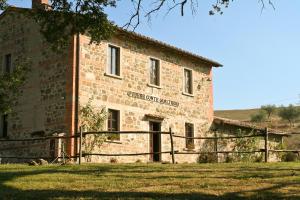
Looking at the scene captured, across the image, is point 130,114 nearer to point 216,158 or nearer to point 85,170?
point 216,158

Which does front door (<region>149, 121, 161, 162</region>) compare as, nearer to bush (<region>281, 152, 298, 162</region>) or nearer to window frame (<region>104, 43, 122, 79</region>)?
window frame (<region>104, 43, 122, 79</region>)

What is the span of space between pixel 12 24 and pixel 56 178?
41.8 ft

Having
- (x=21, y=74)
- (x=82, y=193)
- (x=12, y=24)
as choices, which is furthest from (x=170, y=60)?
(x=82, y=193)

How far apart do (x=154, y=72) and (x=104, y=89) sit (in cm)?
387

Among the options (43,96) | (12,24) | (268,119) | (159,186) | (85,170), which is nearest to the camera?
(159,186)

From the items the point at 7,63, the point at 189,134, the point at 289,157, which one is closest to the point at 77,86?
the point at 7,63

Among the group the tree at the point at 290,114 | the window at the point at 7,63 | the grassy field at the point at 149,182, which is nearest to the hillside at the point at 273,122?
the tree at the point at 290,114

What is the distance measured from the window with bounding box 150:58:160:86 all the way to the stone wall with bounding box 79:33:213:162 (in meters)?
0.23

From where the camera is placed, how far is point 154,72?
25.0 m

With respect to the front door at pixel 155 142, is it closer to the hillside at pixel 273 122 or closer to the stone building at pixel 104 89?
the stone building at pixel 104 89

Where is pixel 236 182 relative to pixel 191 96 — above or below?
below

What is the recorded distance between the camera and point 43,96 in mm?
21719

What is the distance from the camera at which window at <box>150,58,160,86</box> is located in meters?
24.8

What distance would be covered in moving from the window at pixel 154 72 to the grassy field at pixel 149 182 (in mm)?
9472
